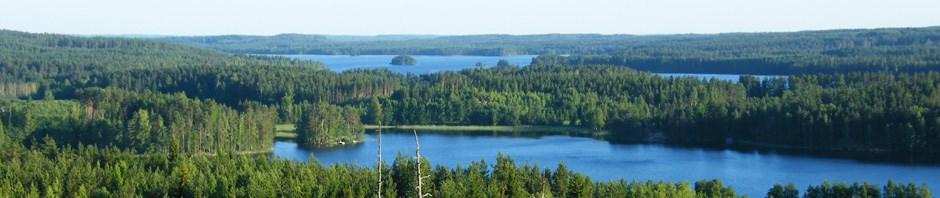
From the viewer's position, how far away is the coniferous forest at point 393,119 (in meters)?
32.2

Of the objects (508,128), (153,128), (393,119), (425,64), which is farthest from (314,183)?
(425,64)

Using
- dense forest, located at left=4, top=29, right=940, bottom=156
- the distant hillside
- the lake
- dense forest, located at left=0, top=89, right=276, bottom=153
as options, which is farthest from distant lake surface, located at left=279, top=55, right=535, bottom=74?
dense forest, located at left=0, top=89, right=276, bottom=153

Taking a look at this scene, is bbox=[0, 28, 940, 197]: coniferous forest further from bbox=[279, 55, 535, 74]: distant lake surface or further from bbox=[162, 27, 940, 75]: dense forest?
bbox=[279, 55, 535, 74]: distant lake surface

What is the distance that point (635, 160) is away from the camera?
5038cm

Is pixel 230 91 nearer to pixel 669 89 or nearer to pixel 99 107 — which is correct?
pixel 99 107

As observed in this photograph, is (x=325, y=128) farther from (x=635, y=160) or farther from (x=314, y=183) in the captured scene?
(x=314, y=183)

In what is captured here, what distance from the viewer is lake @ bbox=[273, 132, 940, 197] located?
43812 mm

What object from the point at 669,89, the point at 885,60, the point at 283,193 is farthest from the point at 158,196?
the point at 885,60

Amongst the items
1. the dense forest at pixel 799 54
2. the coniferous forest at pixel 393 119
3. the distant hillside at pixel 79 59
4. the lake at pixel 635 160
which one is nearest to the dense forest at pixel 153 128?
the coniferous forest at pixel 393 119

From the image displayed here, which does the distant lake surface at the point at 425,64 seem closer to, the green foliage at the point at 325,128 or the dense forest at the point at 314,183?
the green foliage at the point at 325,128

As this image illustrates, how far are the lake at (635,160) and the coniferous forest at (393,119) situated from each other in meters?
2.17

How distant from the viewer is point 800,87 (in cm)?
7338

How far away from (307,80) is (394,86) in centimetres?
524

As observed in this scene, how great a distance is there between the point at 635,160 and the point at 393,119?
23.1m
